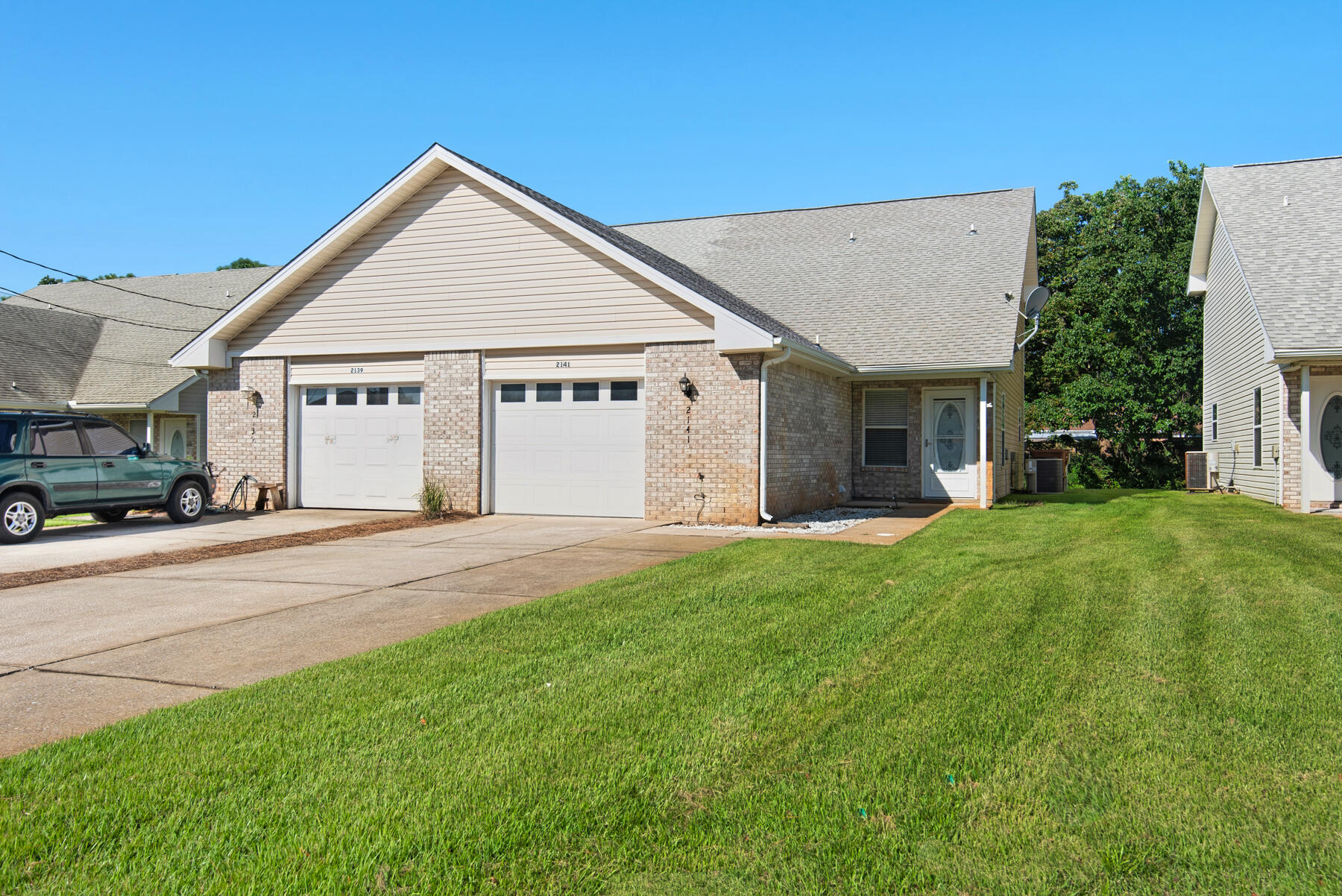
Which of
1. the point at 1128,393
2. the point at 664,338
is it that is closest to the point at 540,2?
the point at 664,338

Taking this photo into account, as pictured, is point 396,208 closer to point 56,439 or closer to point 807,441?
point 56,439

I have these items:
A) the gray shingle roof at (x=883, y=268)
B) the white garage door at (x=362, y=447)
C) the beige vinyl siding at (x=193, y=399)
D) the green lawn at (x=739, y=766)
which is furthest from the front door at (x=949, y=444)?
the beige vinyl siding at (x=193, y=399)

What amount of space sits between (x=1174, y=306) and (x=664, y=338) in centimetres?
2213

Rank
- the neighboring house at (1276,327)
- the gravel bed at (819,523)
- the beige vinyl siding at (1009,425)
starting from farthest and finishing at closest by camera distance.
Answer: the beige vinyl siding at (1009,425), the neighboring house at (1276,327), the gravel bed at (819,523)

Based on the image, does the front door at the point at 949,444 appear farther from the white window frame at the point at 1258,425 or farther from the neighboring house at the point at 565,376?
the white window frame at the point at 1258,425

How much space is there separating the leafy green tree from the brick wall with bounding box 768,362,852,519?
566 inches

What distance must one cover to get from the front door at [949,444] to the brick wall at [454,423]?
346 inches

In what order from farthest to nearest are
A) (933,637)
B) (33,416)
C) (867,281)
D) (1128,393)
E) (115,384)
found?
1. (1128,393)
2. (115,384)
3. (867,281)
4. (33,416)
5. (933,637)

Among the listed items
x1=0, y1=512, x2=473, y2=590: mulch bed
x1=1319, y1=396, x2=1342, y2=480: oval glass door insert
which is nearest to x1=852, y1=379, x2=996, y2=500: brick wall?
x1=1319, y1=396, x2=1342, y2=480: oval glass door insert

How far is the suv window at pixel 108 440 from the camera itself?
12.5 m

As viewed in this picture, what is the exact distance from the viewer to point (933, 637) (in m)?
5.62

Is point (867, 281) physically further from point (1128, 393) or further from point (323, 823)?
point (323, 823)

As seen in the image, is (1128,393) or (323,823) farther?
(1128,393)

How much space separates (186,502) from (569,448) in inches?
241
